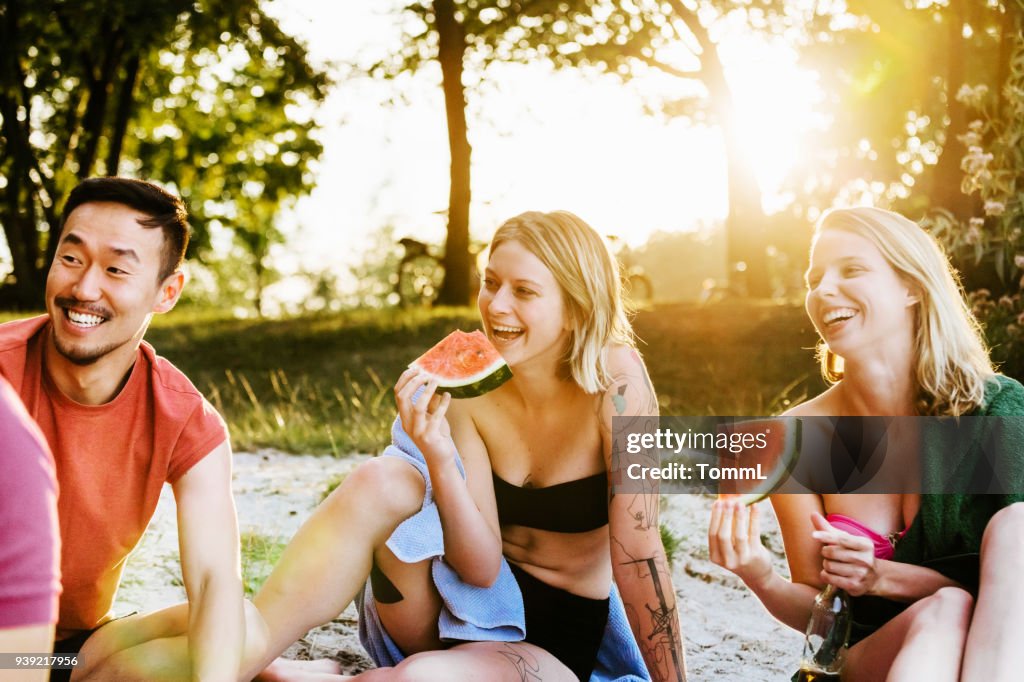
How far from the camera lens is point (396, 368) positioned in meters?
10.9

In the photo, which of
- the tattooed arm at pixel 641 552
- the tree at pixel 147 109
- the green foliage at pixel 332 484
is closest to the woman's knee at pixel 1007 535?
the tattooed arm at pixel 641 552

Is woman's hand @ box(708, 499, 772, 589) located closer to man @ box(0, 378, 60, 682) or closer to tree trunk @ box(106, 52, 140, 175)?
man @ box(0, 378, 60, 682)

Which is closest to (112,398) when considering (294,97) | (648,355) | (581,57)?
(648,355)

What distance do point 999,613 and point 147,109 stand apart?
20676 mm

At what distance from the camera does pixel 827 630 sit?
9.43 ft

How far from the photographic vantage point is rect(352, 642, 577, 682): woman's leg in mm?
2732

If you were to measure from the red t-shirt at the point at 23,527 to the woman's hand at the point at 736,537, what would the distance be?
164 centimetres

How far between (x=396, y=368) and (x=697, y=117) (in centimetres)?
947

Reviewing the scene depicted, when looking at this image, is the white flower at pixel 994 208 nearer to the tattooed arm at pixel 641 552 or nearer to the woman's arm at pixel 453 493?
the tattooed arm at pixel 641 552

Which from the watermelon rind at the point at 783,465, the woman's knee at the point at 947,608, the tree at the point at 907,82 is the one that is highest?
the tree at the point at 907,82

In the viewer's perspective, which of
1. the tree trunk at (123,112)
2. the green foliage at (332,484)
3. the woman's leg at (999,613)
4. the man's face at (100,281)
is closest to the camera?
the woman's leg at (999,613)

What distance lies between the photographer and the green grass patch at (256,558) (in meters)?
4.40

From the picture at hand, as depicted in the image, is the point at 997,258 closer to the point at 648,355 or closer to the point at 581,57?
the point at 648,355

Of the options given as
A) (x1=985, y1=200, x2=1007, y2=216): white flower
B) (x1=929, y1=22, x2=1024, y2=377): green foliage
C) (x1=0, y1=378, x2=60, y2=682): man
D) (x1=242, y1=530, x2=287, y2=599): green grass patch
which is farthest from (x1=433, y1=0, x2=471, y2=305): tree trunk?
(x1=0, y1=378, x2=60, y2=682): man
